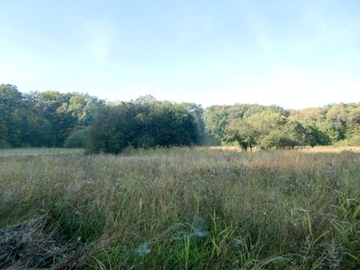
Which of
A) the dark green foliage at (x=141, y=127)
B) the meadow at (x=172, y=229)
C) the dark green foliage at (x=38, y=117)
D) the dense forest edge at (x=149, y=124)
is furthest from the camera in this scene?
the dark green foliage at (x=38, y=117)

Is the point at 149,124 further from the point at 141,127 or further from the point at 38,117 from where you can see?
the point at 38,117

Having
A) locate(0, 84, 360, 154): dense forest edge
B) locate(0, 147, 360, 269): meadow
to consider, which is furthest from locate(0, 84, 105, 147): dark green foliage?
locate(0, 147, 360, 269): meadow

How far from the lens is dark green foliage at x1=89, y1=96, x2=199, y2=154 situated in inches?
688

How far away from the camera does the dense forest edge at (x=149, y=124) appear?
18344 mm

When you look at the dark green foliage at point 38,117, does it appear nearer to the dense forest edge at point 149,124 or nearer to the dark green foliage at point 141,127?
the dense forest edge at point 149,124

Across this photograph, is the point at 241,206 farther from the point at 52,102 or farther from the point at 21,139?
the point at 52,102

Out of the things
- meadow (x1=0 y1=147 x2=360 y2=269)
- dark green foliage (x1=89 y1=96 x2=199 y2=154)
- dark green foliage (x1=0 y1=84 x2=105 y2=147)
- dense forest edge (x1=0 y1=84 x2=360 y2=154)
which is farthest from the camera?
dark green foliage (x1=0 y1=84 x2=105 y2=147)

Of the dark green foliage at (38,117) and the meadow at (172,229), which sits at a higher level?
the dark green foliage at (38,117)

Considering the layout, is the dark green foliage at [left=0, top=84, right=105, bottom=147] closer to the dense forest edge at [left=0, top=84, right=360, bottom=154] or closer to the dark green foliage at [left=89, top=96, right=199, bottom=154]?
the dense forest edge at [left=0, top=84, right=360, bottom=154]

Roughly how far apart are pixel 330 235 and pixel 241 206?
722mm

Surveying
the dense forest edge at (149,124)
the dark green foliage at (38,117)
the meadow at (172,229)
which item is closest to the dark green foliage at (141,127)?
the dense forest edge at (149,124)

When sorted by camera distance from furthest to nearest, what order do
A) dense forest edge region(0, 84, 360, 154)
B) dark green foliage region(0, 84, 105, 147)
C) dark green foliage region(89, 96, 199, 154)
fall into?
dark green foliage region(0, 84, 105, 147)
dense forest edge region(0, 84, 360, 154)
dark green foliage region(89, 96, 199, 154)

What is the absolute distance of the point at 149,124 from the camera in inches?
746

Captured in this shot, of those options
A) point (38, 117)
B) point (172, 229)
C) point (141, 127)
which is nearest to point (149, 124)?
point (141, 127)
